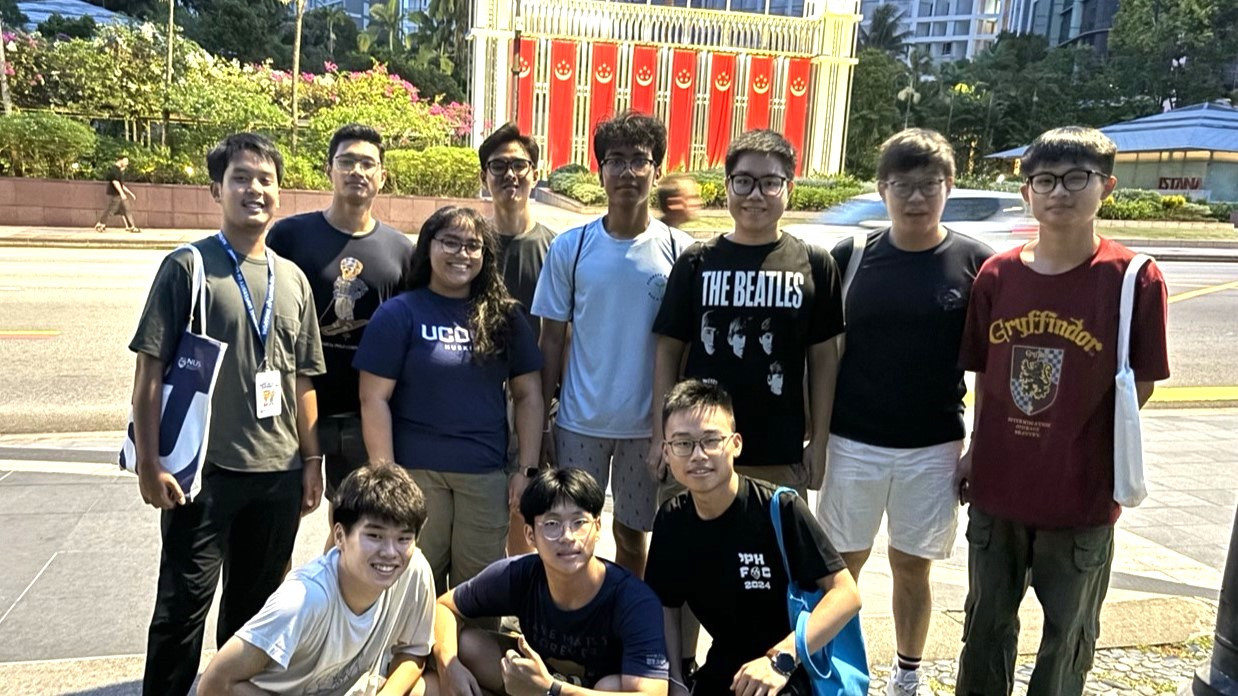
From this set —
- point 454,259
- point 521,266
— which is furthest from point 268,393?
point 521,266

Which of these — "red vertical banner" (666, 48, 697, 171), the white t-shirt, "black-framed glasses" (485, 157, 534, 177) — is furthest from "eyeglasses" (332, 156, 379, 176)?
"red vertical banner" (666, 48, 697, 171)

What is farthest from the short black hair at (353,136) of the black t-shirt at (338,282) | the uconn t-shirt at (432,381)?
the uconn t-shirt at (432,381)

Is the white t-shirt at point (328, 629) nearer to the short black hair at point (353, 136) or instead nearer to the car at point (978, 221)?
the short black hair at point (353, 136)

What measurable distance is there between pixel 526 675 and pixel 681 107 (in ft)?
102

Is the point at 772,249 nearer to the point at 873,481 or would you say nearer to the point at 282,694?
the point at 873,481

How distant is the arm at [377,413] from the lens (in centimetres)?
289

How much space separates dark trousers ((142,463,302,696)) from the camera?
2693 millimetres

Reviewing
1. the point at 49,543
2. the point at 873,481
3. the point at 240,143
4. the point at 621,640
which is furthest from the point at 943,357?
the point at 49,543

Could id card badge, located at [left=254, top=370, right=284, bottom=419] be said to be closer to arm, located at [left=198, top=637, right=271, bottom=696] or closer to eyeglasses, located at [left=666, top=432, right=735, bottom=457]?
arm, located at [left=198, top=637, right=271, bottom=696]

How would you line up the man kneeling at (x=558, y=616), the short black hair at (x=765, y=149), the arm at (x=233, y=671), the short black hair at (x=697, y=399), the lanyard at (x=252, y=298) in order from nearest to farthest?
1. the arm at (x=233, y=671)
2. the man kneeling at (x=558, y=616)
3. the short black hair at (x=697, y=399)
4. the lanyard at (x=252, y=298)
5. the short black hair at (x=765, y=149)

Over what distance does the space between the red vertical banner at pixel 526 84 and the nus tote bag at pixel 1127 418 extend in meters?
27.7

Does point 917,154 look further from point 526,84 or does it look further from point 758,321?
point 526,84

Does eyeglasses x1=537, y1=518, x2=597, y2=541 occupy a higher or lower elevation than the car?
lower

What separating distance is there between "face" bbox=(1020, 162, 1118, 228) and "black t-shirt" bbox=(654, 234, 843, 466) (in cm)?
69
